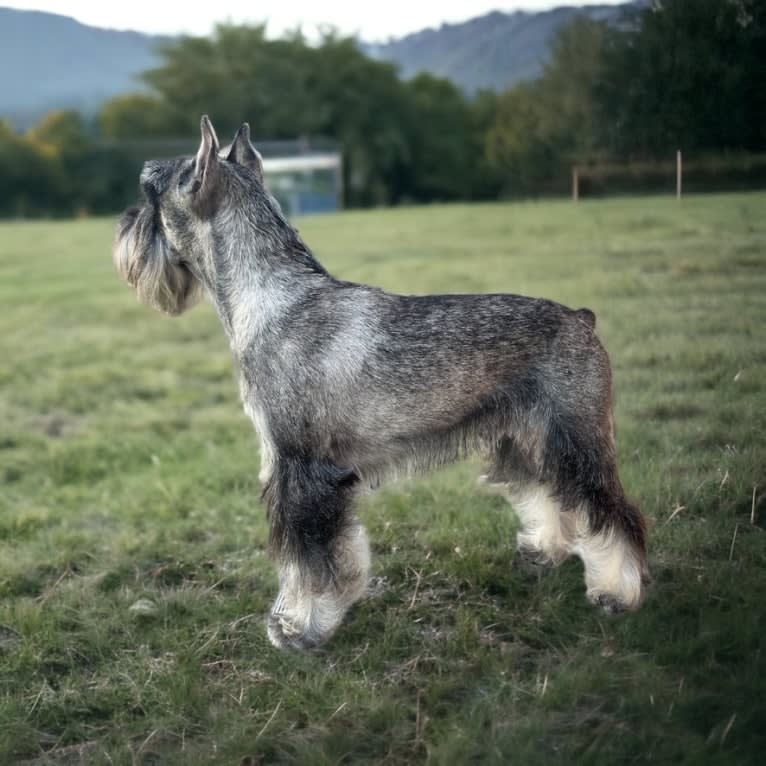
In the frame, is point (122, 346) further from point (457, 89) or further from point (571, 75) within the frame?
point (571, 75)

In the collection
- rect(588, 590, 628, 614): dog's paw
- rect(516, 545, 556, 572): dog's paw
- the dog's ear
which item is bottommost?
rect(516, 545, 556, 572): dog's paw

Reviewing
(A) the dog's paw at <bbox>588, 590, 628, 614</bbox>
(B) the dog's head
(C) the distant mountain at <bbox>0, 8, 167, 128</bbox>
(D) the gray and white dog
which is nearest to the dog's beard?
(B) the dog's head

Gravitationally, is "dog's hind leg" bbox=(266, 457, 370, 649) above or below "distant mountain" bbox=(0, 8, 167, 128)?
below

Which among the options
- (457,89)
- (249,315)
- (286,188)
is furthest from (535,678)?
(286,188)

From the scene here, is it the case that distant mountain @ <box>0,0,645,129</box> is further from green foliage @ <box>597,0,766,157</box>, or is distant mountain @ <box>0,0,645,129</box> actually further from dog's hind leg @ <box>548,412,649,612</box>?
dog's hind leg @ <box>548,412,649,612</box>

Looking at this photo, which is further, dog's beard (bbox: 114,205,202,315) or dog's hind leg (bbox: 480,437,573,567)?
dog's hind leg (bbox: 480,437,573,567)

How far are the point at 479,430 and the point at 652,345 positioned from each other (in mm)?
1841

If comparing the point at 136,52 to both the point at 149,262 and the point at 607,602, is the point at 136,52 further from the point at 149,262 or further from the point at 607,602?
the point at 607,602

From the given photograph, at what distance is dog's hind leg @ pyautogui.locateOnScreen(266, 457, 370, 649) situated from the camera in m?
4.24

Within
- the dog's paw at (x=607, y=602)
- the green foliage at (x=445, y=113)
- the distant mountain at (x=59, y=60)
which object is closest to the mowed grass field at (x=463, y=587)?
the dog's paw at (x=607, y=602)

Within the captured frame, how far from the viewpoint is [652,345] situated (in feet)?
18.6

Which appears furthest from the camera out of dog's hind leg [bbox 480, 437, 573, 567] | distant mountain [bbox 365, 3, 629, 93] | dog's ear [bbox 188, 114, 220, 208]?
distant mountain [bbox 365, 3, 629, 93]

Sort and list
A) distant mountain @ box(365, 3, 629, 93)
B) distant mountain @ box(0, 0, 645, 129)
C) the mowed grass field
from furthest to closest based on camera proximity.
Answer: distant mountain @ box(0, 0, 645, 129) < distant mountain @ box(365, 3, 629, 93) < the mowed grass field

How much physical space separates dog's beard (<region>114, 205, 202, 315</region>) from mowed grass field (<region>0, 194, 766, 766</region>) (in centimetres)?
168
